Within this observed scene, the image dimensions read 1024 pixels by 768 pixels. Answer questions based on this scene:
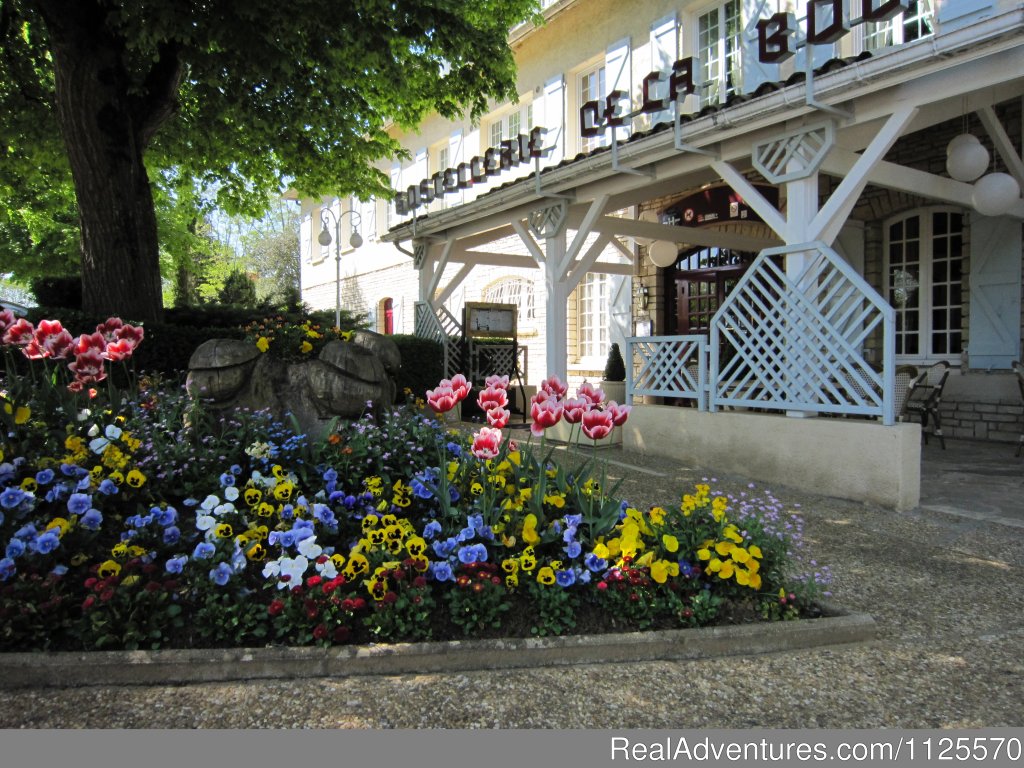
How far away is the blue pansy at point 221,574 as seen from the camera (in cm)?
240

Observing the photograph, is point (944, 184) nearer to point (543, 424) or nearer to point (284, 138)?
point (543, 424)

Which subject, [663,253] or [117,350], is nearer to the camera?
[117,350]

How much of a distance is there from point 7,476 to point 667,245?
9051 mm

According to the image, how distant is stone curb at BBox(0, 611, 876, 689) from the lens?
215 centimetres

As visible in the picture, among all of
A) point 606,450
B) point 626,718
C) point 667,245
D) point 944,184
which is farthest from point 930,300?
point 626,718

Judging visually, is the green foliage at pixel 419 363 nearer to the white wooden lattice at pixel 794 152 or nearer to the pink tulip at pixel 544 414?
the white wooden lattice at pixel 794 152

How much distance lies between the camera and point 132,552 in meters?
2.53

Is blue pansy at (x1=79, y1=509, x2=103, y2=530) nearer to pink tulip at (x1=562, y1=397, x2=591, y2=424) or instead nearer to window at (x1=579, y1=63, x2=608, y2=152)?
pink tulip at (x1=562, y1=397, x2=591, y2=424)

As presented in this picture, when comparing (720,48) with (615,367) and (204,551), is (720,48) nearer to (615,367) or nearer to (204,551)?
(615,367)

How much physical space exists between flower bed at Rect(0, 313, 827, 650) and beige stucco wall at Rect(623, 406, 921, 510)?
1.80 metres

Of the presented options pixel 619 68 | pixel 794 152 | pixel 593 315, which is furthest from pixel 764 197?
pixel 593 315

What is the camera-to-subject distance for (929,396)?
24.2ft

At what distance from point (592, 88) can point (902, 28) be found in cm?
600

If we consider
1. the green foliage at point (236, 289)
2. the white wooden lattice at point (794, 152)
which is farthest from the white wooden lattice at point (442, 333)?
the green foliage at point (236, 289)
